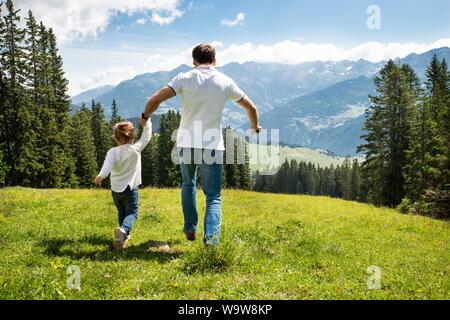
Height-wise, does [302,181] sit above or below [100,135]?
below

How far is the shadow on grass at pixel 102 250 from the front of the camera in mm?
7062

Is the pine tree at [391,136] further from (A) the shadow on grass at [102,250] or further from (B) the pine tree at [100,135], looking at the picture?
(B) the pine tree at [100,135]

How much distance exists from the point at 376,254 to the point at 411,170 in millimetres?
37510

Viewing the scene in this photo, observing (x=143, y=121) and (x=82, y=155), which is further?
(x=82, y=155)

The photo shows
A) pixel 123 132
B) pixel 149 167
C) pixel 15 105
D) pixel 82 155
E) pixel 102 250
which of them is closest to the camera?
pixel 102 250

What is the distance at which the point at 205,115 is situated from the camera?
22.3ft

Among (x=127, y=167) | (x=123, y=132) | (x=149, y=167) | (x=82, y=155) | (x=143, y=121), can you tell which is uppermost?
(x=143, y=121)

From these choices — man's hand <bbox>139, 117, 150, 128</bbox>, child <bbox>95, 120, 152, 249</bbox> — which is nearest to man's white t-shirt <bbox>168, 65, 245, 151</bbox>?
man's hand <bbox>139, 117, 150, 128</bbox>

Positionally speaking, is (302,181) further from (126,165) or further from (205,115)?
(205,115)

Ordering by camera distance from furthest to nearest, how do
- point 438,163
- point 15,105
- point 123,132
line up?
point 15,105 < point 438,163 < point 123,132

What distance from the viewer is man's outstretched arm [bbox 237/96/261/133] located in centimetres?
707

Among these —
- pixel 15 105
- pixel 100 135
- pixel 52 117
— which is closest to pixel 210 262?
pixel 15 105

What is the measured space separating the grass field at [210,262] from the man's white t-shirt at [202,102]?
6.09ft

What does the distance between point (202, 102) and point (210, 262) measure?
2.69 m
